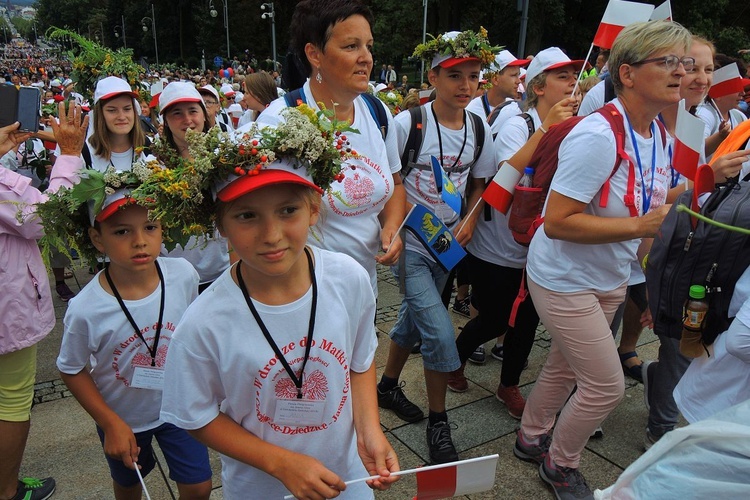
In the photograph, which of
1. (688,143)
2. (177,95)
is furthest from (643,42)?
(177,95)

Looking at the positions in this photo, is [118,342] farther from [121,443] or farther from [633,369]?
[633,369]

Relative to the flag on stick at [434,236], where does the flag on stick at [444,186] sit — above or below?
above

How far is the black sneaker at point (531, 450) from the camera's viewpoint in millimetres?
3418

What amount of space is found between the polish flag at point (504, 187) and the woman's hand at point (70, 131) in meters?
2.40

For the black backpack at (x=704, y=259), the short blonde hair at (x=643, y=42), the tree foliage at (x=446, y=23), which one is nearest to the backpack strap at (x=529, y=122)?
the short blonde hair at (x=643, y=42)

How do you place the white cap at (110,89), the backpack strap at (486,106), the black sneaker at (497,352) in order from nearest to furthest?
the white cap at (110,89), the black sneaker at (497,352), the backpack strap at (486,106)

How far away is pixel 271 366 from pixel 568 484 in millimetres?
2045

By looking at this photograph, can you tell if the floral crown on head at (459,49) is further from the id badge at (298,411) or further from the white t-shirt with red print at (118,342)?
the id badge at (298,411)

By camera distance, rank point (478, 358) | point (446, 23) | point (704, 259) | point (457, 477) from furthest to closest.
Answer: point (446, 23) < point (478, 358) < point (704, 259) < point (457, 477)

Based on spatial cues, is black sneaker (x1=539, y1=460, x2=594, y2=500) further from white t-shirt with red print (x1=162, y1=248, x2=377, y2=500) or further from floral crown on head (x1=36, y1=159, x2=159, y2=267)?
floral crown on head (x1=36, y1=159, x2=159, y2=267)

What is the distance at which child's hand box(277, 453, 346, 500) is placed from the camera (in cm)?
167

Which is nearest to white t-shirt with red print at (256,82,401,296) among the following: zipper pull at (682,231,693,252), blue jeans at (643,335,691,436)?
zipper pull at (682,231,693,252)

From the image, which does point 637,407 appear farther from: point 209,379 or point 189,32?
point 189,32

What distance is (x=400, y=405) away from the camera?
12.7 ft
